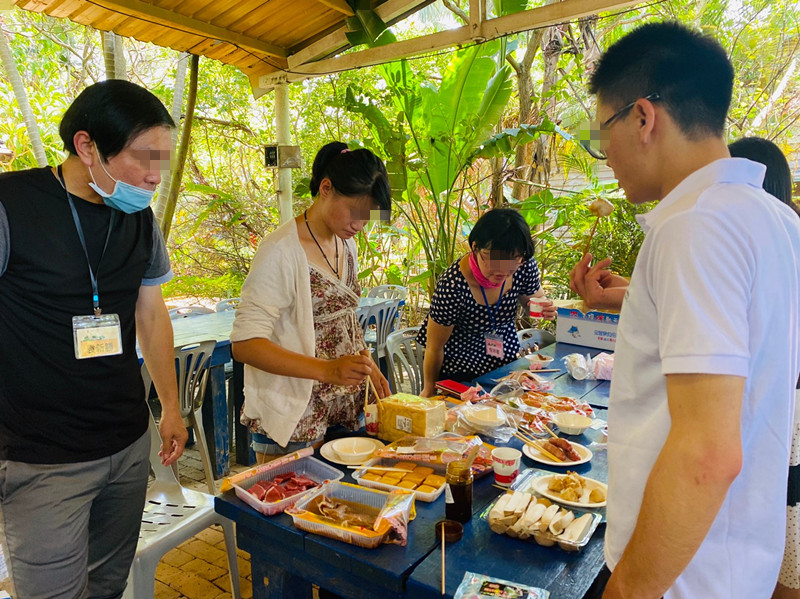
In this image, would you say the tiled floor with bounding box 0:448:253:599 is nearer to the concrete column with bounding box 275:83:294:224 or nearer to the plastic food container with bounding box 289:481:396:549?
the plastic food container with bounding box 289:481:396:549

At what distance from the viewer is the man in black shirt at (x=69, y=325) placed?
1.45 metres

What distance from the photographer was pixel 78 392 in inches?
60.4

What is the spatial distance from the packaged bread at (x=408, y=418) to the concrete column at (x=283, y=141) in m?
3.88

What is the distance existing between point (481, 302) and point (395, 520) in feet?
5.27

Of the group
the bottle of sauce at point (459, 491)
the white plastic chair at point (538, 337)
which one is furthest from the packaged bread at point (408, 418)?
the white plastic chair at point (538, 337)

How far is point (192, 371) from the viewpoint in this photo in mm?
3209

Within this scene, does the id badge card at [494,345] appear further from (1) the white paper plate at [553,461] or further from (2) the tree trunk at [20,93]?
(2) the tree trunk at [20,93]

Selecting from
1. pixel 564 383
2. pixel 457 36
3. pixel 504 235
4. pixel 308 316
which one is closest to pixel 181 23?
pixel 457 36

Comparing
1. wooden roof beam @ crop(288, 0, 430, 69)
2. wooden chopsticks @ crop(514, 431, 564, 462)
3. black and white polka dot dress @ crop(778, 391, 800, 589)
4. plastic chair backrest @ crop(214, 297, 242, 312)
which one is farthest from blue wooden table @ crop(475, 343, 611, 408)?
plastic chair backrest @ crop(214, 297, 242, 312)

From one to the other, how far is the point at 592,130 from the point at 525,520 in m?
1.01

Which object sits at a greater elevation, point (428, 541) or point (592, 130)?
point (592, 130)

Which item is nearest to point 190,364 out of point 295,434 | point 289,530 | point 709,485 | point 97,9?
point 295,434

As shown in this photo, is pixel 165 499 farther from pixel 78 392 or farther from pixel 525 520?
pixel 525 520

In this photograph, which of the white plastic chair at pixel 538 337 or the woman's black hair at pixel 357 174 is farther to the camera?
the white plastic chair at pixel 538 337
